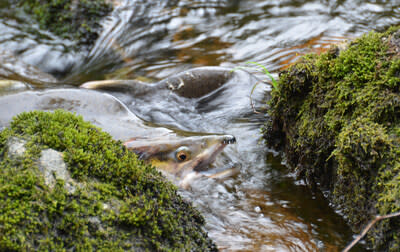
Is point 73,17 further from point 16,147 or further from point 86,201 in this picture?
point 86,201

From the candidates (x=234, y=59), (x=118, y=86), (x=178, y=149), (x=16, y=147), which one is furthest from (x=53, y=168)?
(x=234, y=59)

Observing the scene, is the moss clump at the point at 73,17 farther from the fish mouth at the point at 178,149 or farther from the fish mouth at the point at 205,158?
the fish mouth at the point at 205,158

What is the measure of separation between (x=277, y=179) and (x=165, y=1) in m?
5.68

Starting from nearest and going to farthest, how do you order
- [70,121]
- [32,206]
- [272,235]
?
[32,206], [70,121], [272,235]

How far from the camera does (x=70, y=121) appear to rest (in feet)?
8.71

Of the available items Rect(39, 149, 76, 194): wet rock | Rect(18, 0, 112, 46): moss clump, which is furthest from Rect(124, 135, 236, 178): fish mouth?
Rect(18, 0, 112, 46): moss clump

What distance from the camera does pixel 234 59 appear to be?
6.43 m

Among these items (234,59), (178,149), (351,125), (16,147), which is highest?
(16,147)

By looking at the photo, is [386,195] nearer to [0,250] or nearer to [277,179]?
[277,179]

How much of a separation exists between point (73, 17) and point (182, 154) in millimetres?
4917

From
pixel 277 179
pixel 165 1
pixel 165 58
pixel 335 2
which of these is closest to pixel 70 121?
pixel 277 179

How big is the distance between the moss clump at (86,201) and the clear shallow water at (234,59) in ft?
2.21

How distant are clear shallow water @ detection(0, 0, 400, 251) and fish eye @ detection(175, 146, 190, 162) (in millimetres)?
290

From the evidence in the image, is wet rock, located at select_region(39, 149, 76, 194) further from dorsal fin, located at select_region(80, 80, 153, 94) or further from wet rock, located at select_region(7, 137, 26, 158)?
dorsal fin, located at select_region(80, 80, 153, 94)
